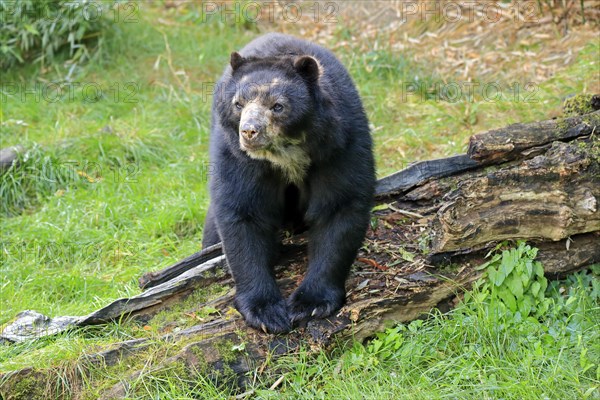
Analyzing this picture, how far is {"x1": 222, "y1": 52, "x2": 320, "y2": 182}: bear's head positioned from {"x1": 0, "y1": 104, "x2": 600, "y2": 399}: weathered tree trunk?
35.9 inches

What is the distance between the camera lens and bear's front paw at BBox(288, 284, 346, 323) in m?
4.94

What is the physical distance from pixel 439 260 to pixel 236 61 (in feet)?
6.15

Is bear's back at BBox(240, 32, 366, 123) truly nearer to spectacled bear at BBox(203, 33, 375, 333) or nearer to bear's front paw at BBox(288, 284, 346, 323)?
spectacled bear at BBox(203, 33, 375, 333)

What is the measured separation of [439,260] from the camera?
5141 millimetres

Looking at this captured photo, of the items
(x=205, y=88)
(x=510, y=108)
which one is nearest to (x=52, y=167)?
(x=205, y=88)

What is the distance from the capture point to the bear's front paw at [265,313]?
4.84 meters

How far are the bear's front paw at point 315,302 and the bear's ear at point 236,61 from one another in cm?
154

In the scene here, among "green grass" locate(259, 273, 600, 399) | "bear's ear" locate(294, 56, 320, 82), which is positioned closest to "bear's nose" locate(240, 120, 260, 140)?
"bear's ear" locate(294, 56, 320, 82)

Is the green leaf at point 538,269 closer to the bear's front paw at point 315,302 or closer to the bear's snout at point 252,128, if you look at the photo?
the bear's front paw at point 315,302

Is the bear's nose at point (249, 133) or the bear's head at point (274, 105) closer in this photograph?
the bear's nose at point (249, 133)

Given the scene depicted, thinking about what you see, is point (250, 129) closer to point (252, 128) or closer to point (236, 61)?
point (252, 128)

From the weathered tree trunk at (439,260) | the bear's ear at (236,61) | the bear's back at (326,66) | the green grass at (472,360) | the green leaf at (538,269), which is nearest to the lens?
the green grass at (472,360)

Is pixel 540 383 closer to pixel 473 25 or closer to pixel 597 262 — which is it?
pixel 597 262

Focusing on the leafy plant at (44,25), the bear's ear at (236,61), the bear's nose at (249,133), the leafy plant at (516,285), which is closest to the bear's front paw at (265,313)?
the bear's nose at (249,133)
